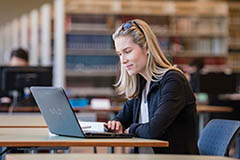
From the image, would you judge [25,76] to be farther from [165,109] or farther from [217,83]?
[165,109]

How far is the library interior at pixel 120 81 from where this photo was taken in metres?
2.19

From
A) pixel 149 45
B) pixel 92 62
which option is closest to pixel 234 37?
pixel 92 62

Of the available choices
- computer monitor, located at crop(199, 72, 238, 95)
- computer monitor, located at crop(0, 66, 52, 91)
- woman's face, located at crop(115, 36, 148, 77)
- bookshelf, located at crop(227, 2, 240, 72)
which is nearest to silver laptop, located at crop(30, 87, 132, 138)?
woman's face, located at crop(115, 36, 148, 77)

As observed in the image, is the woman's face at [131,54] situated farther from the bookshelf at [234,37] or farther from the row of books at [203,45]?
the bookshelf at [234,37]

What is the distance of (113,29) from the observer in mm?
8711

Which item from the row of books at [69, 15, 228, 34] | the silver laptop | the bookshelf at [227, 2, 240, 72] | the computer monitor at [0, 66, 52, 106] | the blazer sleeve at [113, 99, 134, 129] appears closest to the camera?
the silver laptop

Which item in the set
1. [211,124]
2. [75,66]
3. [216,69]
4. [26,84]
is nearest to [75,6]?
[75,66]

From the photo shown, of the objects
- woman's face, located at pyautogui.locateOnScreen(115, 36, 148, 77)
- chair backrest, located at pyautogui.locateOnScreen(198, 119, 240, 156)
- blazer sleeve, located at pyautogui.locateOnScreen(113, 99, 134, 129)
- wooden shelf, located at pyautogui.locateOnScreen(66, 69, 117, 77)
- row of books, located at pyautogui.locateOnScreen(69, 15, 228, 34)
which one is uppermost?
row of books, located at pyautogui.locateOnScreen(69, 15, 228, 34)

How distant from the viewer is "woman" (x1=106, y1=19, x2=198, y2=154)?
89.0 inches

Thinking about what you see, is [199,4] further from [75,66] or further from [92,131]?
[92,131]

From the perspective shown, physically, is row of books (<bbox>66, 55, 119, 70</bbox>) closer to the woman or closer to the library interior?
the library interior

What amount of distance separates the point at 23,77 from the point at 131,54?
3.26 metres

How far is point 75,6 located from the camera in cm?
870

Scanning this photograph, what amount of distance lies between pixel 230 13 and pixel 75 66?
3.11 m
